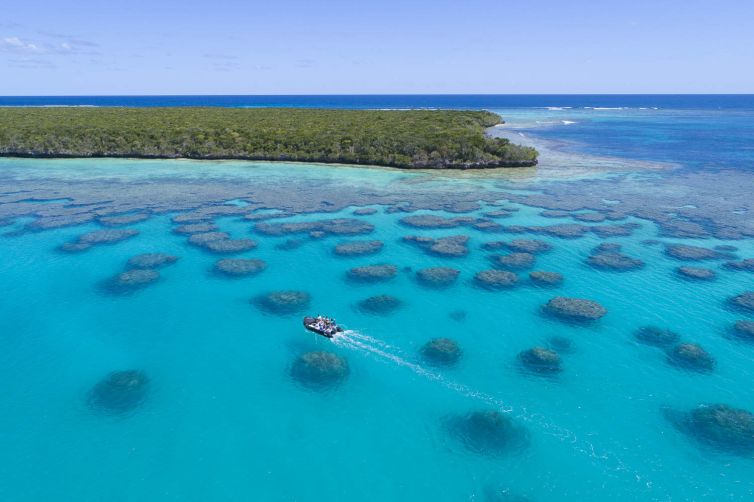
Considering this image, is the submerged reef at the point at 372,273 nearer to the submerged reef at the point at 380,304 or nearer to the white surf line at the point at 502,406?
the submerged reef at the point at 380,304

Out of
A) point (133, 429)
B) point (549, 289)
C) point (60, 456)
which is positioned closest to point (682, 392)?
point (549, 289)

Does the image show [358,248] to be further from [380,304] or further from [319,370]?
[319,370]

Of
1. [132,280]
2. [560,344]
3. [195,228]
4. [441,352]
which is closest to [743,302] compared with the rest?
[560,344]

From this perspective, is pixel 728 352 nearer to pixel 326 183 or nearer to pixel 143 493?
pixel 143 493

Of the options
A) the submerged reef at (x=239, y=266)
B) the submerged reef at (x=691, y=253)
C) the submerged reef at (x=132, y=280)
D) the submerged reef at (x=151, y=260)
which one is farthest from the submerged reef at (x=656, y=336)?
the submerged reef at (x=151, y=260)

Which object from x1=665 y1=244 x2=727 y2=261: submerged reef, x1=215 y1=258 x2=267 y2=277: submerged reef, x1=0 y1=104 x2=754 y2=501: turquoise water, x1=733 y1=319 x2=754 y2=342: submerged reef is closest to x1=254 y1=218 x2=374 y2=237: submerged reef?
x1=0 y1=104 x2=754 y2=501: turquoise water

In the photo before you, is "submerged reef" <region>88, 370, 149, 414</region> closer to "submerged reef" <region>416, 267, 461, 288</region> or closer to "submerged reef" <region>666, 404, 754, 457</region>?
"submerged reef" <region>416, 267, 461, 288</region>
